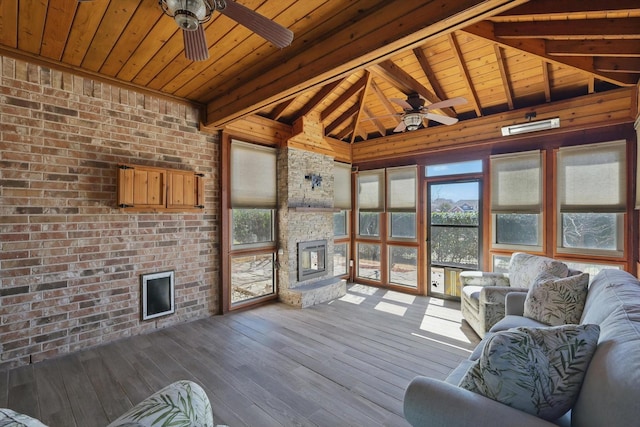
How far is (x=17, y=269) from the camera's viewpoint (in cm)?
271

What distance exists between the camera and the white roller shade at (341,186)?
235 inches

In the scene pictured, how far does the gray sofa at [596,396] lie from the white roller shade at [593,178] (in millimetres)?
2972

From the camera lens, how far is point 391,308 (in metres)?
4.50

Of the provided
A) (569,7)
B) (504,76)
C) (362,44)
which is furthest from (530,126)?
(362,44)

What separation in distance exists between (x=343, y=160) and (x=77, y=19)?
4.63m

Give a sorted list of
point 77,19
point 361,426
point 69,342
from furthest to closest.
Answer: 1. point 69,342
2. point 77,19
3. point 361,426

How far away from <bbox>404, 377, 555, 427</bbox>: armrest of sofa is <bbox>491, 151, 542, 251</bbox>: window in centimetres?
397

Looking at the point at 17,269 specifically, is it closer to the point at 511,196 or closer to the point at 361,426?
the point at 361,426

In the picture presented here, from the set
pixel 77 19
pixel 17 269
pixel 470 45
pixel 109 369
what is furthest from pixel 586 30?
pixel 17 269

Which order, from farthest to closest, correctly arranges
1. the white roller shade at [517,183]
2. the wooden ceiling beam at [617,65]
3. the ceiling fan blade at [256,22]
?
the white roller shade at [517,183]
the wooden ceiling beam at [617,65]
the ceiling fan blade at [256,22]

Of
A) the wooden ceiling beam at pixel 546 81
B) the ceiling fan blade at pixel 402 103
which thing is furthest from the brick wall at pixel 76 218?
the wooden ceiling beam at pixel 546 81

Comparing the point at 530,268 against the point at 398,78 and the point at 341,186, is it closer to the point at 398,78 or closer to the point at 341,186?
the point at 398,78

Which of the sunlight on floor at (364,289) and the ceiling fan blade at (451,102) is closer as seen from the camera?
the ceiling fan blade at (451,102)

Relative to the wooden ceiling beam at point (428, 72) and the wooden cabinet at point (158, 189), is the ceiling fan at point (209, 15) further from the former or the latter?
the wooden ceiling beam at point (428, 72)
